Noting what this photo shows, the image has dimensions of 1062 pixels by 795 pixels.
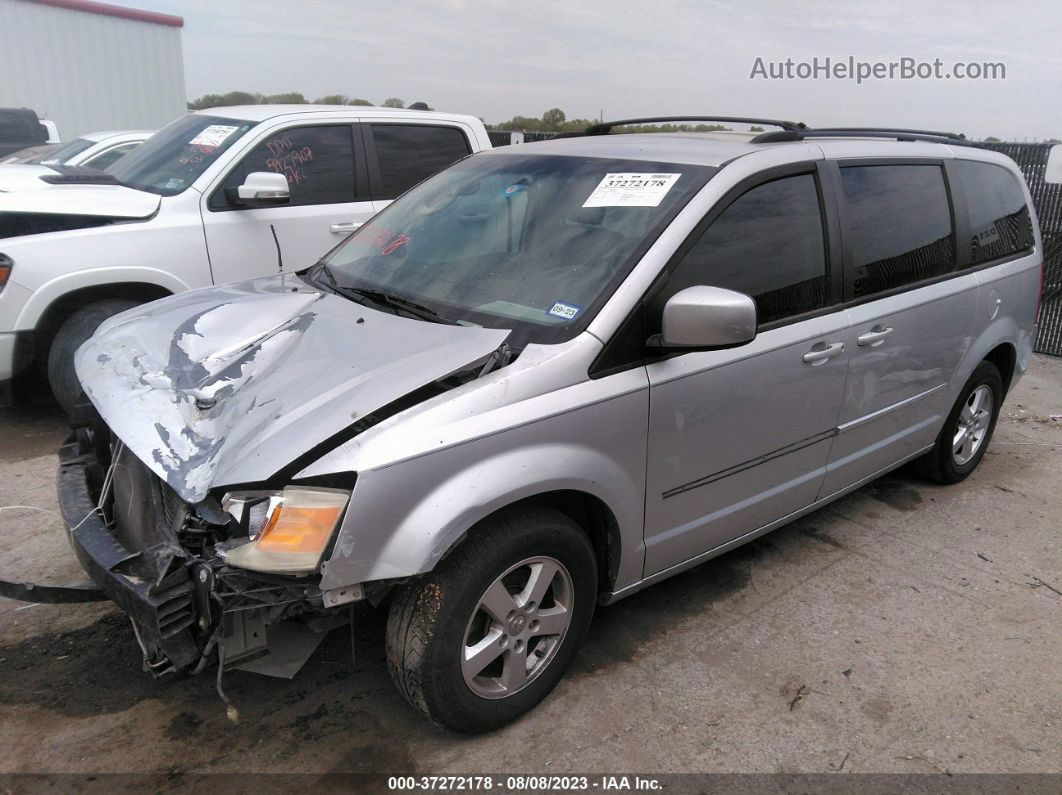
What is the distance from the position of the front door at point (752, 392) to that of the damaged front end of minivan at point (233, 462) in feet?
2.49

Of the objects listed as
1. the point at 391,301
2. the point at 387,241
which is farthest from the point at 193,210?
the point at 391,301

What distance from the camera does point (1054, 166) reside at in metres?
7.09

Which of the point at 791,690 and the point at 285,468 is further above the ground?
the point at 285,468

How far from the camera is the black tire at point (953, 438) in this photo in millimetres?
4387

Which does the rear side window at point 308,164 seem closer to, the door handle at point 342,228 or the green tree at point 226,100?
the door handle at point 342,228

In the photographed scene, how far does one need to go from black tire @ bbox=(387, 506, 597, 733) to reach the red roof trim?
58.2 feet

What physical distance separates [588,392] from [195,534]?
1.20 meters

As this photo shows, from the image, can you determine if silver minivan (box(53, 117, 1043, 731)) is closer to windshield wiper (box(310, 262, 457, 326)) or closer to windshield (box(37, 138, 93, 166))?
windshield wiper (box(310, 262, 457, 326))

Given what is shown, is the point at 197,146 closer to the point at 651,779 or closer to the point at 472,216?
the point at 472,216

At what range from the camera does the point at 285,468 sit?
2.14 meters

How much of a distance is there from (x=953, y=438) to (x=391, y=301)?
321cm

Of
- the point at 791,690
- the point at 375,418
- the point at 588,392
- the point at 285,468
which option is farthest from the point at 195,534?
the point at 791,690

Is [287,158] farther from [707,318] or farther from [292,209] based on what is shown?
[707,318]

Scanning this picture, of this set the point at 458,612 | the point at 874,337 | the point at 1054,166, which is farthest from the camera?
the point at 1054,166
